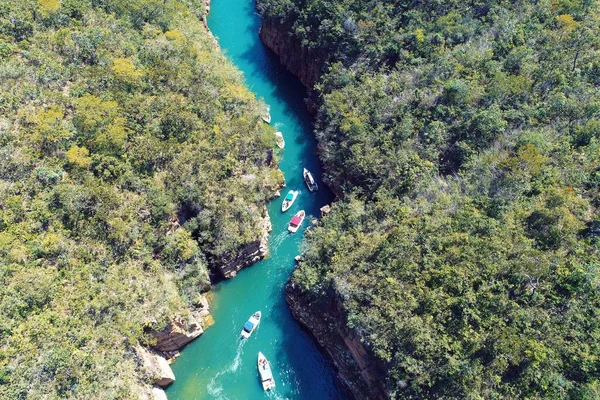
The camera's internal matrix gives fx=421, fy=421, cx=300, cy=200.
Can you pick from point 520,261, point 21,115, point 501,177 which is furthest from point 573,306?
point 21,115

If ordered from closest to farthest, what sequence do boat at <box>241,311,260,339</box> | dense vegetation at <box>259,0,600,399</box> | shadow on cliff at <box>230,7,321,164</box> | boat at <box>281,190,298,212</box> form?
dense vegetation at <box>259,0,600,399</box> → boat at <box>241,311,260,339</box> → boat at <box>281,190,298,212</box> → shadow on cliff at <box>230,7,321,164</box>

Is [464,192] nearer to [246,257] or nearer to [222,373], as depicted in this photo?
[246,257]

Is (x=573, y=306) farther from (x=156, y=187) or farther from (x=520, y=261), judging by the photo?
(x=156, y=187)

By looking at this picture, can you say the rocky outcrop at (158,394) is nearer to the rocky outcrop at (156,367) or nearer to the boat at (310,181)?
the rocky outcrop at (156,367)

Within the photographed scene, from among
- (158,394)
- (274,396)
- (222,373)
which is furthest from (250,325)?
(158,394)

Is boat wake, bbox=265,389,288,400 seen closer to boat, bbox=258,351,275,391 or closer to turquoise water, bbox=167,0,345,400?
turquoise water, bbox=167,0,345,400

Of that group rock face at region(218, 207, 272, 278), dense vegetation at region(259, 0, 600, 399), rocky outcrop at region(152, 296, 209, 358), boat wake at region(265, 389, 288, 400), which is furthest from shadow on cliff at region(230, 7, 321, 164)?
boat wake at region(265, 389, 288, 400)
